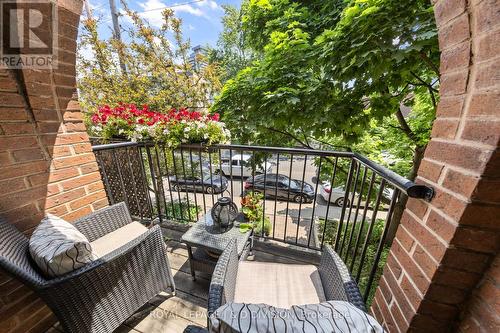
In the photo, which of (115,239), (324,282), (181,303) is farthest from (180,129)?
(324,282)

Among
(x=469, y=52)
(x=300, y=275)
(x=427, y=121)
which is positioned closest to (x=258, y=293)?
(x=300, y=275)

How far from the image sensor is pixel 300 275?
129 cm

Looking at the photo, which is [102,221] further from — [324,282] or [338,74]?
[338,74]

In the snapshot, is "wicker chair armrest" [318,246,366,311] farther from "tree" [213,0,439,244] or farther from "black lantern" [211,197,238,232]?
"tree" [213,0,439,244]

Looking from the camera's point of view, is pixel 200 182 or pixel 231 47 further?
pixel 231 47

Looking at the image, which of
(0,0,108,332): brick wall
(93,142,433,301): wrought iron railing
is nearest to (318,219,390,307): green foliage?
(93,142,433,301): wrought iron railing

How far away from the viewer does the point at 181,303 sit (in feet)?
5.13

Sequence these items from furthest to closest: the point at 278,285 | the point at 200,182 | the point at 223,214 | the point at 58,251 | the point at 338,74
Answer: the point at 200,182 → the point at 338,74 → the point at 223,214 → the point at 278,285 → the point at 58,251

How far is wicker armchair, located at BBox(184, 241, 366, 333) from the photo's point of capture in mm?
909

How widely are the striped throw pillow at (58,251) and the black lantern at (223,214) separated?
2.84ft

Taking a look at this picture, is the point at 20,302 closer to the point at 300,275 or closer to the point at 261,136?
the point at 300,275

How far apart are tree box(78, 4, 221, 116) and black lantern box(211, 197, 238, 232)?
5256 mm

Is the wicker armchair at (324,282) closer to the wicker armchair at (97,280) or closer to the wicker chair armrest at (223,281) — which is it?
the wicker chair armrest at (223,281)

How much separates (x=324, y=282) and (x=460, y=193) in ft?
2.75
